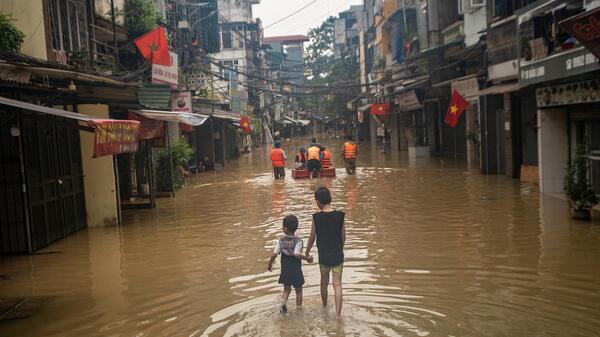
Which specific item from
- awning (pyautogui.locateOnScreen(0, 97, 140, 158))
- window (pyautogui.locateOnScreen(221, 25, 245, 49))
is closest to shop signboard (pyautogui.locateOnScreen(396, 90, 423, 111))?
awning (pyautogui.locateOnScreen(0, 97, 140, 158))

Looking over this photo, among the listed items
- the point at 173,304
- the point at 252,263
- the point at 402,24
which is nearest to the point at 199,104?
the point at 402,24

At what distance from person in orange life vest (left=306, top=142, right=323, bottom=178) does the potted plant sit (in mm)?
13216

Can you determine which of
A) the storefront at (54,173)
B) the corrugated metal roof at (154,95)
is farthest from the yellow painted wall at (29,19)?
the corrugated metal roof at (154,95)

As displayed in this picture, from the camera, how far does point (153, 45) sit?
19.3m

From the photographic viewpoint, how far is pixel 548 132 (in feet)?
53.0

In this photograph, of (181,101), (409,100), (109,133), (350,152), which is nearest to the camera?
(109,133)

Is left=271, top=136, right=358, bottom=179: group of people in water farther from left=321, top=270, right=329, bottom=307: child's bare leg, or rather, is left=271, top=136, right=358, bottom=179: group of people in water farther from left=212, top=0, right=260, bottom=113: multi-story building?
left=212, top=0, right=260, bottom=113: multi-story building

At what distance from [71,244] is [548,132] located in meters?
11.9

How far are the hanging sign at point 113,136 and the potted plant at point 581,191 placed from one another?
849cm

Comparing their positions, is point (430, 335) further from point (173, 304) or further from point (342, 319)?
point (173, 304)

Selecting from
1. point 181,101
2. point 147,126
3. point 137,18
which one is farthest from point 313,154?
point 147,126

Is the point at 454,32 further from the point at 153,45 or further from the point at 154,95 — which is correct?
the point at 154,95

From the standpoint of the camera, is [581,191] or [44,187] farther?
[44,187]

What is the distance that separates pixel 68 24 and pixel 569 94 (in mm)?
12636
